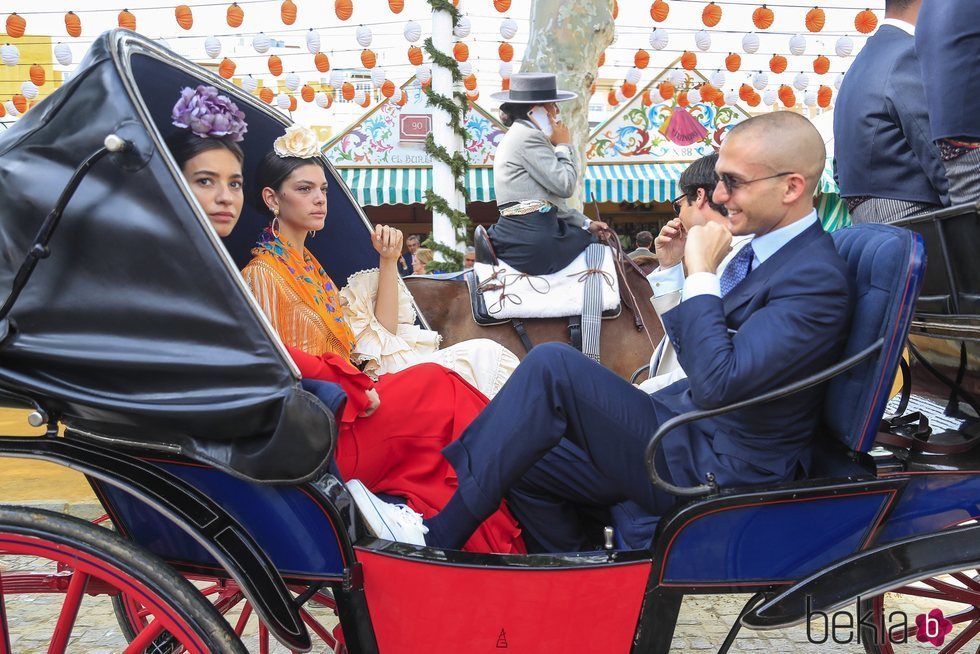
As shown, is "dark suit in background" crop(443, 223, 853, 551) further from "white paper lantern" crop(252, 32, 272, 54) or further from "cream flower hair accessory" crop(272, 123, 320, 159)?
"white paper lantern" crop(252, 32, 272, 54)

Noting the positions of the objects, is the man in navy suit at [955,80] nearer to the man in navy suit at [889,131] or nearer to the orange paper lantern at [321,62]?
the man in navy suit at [889,131]

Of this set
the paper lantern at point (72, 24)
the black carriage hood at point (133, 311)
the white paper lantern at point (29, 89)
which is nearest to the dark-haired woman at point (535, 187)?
the black carriage hood at point (133, 311)

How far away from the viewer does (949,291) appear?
201cm

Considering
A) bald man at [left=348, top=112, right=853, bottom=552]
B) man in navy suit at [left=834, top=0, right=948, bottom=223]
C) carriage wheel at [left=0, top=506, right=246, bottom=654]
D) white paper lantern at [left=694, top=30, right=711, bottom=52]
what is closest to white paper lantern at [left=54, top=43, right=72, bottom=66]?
white paper lantern at [left=694, top=30, right=711, bottom=52]

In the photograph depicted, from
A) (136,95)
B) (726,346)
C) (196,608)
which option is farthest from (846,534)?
(136,95)

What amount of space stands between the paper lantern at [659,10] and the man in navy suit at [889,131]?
7.16 meters

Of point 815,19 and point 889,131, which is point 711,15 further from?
point 889,131

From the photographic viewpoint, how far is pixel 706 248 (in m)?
1.85

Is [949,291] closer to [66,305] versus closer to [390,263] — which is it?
[390,263]

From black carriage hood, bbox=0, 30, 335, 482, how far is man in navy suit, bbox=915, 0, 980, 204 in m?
1.77

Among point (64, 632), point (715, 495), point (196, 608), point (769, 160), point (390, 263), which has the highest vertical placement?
point (769, 160)

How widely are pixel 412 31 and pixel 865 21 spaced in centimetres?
603

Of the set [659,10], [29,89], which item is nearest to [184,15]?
[29,89]

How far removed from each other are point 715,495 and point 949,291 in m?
0.93
